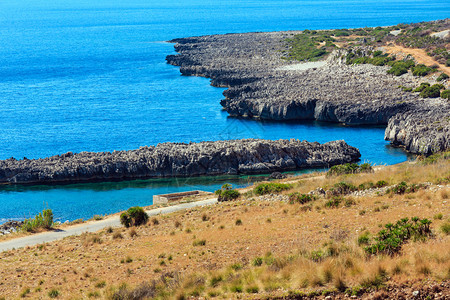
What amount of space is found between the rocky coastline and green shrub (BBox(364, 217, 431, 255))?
36.3m

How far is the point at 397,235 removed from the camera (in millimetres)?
16297

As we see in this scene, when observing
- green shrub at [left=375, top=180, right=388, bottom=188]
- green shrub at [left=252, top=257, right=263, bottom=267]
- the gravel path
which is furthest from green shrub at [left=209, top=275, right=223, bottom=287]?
the gravel path

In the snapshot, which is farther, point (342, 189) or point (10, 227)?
point (10, 227)

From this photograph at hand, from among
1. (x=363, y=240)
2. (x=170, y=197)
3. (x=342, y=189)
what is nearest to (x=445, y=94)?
(x=170, y=197)

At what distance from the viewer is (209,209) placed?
27.4 meters

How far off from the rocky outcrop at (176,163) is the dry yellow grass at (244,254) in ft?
78.9

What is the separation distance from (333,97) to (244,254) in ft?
192

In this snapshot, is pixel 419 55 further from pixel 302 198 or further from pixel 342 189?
pixel 302 198

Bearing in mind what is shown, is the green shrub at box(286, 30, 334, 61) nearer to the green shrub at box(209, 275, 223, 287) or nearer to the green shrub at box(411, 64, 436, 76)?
the green shrub at box(411, 64, 436, 76)

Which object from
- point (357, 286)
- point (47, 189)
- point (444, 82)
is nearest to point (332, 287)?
point (357, 286)

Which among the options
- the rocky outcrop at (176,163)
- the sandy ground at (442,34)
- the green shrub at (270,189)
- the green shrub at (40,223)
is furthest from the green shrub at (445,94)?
the green shrub at (40,223)

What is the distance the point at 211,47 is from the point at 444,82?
76867mm

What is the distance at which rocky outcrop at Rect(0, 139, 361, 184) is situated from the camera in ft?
167

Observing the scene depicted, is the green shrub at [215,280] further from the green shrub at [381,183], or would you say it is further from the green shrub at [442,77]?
the green shrub at [442,77]
